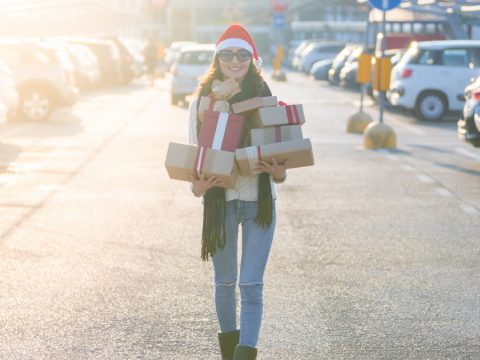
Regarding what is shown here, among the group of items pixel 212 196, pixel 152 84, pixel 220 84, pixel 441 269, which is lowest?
pixel 152 84

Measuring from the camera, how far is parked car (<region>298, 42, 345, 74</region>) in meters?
56.0

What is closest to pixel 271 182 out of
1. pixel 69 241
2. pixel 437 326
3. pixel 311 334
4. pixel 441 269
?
pixel 311 334

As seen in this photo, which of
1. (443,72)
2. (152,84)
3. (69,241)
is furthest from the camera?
(152,84)

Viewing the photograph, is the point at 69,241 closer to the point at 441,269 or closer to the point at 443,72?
the point at 441,269

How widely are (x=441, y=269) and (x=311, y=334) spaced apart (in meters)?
2.25

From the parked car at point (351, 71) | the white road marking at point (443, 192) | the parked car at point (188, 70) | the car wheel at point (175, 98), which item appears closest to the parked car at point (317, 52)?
the parked car at point (351, 71)

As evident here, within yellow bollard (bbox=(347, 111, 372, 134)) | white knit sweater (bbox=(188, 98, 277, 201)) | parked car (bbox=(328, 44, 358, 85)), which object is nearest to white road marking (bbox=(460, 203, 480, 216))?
white knit sweater (bbox=(188, 98, 277, 201))

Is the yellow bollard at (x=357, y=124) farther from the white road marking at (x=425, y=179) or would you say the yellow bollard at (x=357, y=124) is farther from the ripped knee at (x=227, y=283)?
the ripped knee at (x=227, y=283)

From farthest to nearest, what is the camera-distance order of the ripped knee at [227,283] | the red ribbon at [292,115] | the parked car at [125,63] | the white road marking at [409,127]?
the parked car at [125,63]
the white road marking at [409,127]
the ripped knee at [227,283]
the red ribbon at [292,115]

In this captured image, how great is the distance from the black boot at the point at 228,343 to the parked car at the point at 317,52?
50428 millimetres

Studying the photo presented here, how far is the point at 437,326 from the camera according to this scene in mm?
6828

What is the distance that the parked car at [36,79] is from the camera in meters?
23.9

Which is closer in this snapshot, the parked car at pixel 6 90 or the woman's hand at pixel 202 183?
the woman's hand at pixel 202 183

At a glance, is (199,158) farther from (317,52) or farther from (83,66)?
(317,52)
